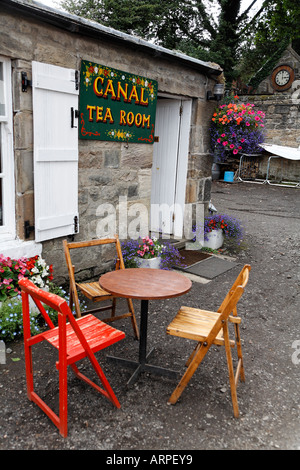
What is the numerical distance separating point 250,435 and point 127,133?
372 centimetres

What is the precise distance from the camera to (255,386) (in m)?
3.07

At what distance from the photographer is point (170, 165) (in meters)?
6.49

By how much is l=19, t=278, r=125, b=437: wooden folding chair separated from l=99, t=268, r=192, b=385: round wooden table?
305 mm

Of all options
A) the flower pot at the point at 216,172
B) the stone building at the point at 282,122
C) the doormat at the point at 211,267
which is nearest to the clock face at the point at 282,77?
the stone building at the point at 282,122

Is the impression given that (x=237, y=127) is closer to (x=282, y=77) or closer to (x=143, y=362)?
(x=143, y=362)

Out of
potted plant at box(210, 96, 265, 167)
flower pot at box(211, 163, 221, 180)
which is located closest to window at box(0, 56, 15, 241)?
potted plant at box(210, 96, 265, 167)

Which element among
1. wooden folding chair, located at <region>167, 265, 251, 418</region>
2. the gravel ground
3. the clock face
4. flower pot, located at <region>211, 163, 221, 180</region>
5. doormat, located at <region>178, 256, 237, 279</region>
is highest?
the clock face

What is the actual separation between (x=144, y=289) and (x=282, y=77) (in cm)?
1846

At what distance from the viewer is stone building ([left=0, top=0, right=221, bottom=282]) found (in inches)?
144

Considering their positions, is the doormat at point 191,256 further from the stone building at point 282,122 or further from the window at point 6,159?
the stone building at point 282,122

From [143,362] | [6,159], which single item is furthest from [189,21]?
[143,362]

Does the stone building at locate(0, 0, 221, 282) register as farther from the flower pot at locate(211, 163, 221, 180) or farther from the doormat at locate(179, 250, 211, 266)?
the flower pot at locate(211, 163, 221, 180)
